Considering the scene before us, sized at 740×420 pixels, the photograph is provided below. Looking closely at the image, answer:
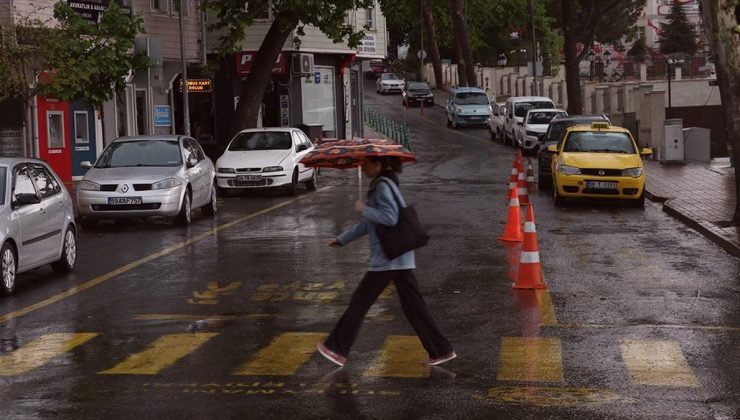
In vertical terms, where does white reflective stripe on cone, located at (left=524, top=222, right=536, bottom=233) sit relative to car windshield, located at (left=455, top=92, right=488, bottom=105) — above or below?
below

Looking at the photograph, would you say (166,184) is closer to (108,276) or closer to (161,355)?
(108,276)

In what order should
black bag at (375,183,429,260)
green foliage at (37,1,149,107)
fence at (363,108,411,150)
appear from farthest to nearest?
fence at (363,108,411,150) → green foliage at (37,1,149,107) → black bag at (375,183,429,260)

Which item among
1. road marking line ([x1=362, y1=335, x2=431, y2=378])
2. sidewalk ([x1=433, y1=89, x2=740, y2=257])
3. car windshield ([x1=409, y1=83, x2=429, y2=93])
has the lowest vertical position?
sidewalk ([x1=433, y1=89, x2=740, y2=257])

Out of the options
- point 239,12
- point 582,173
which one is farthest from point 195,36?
point 582,173

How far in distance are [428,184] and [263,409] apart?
2588cm

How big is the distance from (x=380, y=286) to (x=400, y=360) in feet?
2.37

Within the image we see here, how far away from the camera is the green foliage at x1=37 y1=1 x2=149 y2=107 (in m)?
25.8

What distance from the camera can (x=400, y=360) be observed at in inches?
414

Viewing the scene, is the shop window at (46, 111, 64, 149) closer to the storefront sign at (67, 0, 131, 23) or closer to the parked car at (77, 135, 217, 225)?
the storefront sign at (67, 0, 131, 23)

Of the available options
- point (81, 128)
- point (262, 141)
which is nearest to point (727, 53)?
point (262, 141)

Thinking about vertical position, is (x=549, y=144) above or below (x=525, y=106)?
below

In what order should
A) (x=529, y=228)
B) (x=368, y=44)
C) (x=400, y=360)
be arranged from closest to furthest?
(x=400, y=360) < (x=529, y=228) < (x=368, y=44)

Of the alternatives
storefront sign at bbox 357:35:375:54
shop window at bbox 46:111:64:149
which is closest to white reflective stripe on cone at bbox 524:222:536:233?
shop window at bbox 46:111:64:149

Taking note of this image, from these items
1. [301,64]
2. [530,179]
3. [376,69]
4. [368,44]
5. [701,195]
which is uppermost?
[368,44]
